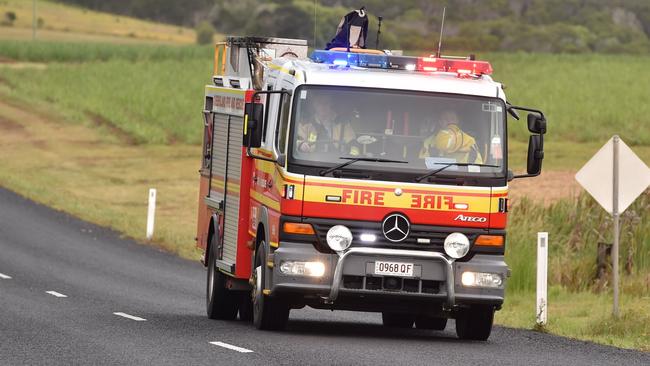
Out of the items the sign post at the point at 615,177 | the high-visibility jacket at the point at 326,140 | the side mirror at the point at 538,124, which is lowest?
the sign post at the point at 615,177

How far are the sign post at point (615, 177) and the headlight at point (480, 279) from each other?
338 cm

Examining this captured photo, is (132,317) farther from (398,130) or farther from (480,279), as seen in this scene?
(480,279)

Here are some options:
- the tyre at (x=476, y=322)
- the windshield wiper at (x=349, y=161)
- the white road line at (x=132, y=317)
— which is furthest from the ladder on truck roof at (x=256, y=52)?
the tyre at (x=476, y=322)

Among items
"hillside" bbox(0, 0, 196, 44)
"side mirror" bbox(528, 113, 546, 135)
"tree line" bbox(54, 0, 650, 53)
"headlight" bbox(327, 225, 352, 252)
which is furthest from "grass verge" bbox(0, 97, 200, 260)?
"hillside" bbox(0, 0, 196, 44)

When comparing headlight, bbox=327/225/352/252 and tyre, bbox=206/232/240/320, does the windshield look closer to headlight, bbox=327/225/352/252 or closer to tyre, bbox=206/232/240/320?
headlight, bbox=327/225/352/252

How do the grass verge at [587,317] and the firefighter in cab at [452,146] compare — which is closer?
the firefighter in cab at [452,146]

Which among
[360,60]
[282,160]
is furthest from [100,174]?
[282,160]

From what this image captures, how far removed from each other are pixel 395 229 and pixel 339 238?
54 cm

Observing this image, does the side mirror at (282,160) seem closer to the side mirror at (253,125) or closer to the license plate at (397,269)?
the side mirror at (253,125)

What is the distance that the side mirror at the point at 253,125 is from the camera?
1523 centimetres

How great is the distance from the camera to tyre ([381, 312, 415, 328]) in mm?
18516

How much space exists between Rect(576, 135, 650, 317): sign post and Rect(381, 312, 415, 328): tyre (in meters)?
2.44

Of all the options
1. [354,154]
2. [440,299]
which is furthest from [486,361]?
[354,154]

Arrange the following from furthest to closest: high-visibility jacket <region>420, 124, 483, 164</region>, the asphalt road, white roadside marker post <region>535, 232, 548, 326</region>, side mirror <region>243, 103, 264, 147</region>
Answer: white roadside marker post <region>535, 232, 548, 326</region> < side mirror <region>243, 103, 264, 147</region> < high-visibility jacket <region>420, 124, 483, 164</region> < the asphalt road
